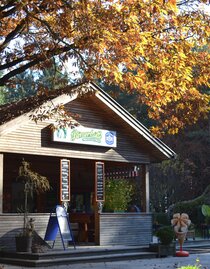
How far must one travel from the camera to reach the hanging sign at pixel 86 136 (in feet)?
56.8

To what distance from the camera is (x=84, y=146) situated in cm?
1823

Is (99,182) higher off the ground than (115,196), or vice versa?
(99,182)

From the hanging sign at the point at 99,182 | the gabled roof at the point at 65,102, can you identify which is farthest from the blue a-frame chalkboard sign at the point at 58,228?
the gabled roof at the point at 65,102

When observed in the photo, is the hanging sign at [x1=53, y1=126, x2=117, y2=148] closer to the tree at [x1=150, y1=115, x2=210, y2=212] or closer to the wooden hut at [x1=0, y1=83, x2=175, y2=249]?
the wooden hut at [x1=0, y1=83, x2=175, y2=249]

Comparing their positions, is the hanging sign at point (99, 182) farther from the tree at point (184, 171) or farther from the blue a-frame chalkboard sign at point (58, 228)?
the tree at point (184, 171)

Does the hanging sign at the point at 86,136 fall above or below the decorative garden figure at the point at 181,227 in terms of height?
above

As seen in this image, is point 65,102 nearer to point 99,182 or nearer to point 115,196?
point 99,182

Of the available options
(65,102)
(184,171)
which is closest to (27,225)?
(65,102)

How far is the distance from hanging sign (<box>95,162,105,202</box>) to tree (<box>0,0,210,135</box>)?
677cm

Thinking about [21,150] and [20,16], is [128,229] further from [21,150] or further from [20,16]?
[20,16]

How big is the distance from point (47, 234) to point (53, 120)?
11.8 feet

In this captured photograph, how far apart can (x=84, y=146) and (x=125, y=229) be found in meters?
3.30

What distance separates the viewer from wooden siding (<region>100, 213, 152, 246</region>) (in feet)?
59.7

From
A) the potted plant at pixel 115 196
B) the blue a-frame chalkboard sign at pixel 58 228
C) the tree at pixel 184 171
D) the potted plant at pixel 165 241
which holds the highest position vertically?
the tree at pixel 184 171
